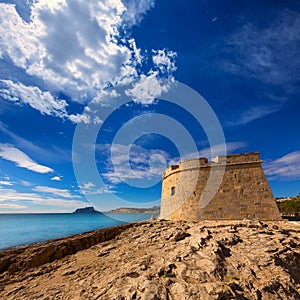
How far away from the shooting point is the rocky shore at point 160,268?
3.88 meters

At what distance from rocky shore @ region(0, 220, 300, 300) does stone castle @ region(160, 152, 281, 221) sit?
12.7ft

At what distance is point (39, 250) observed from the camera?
6117 mm

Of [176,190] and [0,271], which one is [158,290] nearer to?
[0,271]

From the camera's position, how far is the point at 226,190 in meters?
12.3

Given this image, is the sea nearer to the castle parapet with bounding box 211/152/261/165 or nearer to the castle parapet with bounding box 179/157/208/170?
the castle parapet with bounding box 179/157/208/170

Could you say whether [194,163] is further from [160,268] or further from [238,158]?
[160,268]

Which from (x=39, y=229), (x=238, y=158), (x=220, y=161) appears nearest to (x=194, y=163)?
(x=220, y=161)

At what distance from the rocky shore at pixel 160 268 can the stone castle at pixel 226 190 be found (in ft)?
12.7

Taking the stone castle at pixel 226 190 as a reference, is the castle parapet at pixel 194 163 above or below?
above

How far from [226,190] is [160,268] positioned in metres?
8.93

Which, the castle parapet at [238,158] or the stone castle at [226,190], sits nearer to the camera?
the stone castle at [226,190]

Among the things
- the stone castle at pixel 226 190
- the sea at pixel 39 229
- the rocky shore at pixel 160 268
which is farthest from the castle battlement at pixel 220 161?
the sea at pixel 39 229

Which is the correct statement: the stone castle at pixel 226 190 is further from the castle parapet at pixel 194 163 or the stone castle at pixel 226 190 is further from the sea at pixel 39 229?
the sea at pixel 39 229

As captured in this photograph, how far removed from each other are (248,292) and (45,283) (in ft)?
15.4
